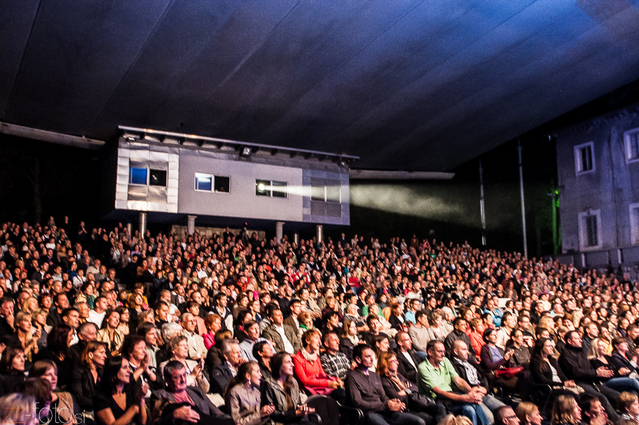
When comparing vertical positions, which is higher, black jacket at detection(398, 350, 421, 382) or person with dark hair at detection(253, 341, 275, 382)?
person with dark hair at detection(253, 341, 275, 382)

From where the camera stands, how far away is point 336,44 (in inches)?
538

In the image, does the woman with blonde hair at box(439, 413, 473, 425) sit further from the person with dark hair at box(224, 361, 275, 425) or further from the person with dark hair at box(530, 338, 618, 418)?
the person with dark hair at box(530, 338, 618, 418)

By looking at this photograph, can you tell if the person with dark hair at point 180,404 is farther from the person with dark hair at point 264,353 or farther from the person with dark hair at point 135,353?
the person with dark hair at point 264,353

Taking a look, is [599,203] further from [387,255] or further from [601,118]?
[387,255]

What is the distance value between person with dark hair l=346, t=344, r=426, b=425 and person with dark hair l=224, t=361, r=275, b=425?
89 centimetres

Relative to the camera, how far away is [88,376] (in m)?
4.67

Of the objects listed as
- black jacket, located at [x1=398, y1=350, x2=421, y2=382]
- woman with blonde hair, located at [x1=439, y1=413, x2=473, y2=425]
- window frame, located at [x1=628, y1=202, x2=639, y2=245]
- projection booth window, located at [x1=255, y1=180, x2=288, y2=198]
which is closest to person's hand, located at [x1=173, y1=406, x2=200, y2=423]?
woman with blonde hair, located at [x1=439, y1=413, x2=473, y2=425]

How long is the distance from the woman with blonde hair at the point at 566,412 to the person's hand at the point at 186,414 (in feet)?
9.05

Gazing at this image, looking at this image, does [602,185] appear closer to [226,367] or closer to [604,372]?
[604,372]

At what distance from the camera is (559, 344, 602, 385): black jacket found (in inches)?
279

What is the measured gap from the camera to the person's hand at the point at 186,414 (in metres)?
4.23

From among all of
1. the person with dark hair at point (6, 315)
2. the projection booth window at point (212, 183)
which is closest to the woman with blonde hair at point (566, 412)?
the person with dark hair at point (6, 315)

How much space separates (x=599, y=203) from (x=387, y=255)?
879cm

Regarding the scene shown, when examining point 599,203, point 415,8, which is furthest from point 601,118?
point 415,8
